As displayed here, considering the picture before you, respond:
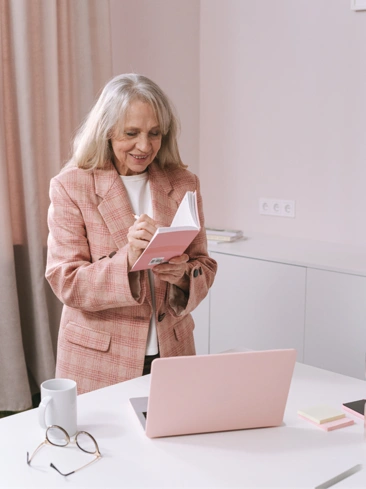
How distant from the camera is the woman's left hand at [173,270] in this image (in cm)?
187

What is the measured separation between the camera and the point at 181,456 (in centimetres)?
139

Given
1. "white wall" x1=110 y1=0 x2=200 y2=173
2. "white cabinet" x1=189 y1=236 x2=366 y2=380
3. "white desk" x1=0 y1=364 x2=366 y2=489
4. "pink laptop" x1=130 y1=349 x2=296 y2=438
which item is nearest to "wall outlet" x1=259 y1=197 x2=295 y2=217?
"white cabinet" x1=189 y1=236 x2=366 y2=380

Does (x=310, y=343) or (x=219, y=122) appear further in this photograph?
(x=219, y=122)

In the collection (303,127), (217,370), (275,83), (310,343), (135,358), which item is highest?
(275,83)

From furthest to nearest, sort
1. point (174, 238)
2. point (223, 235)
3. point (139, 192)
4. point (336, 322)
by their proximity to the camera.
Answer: point (223, 235) < point (336, 322) < point (139, 192) < point (174, 238)

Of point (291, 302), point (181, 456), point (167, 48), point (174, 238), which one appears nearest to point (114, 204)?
point (174, 238)

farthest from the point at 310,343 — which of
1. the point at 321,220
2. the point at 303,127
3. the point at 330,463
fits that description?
the point at 330,463

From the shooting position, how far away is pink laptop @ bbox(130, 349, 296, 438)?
55.4 inches

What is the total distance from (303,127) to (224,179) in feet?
1.92

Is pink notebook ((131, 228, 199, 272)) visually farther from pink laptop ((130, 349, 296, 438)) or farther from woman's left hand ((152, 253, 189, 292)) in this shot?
pink laptop ((130, 349, 296, 438))

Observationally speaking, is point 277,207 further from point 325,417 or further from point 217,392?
point 217,392

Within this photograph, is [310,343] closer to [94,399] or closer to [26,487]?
[94,399]

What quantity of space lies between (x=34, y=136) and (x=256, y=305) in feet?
4.26

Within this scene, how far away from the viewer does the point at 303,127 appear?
3477mm
